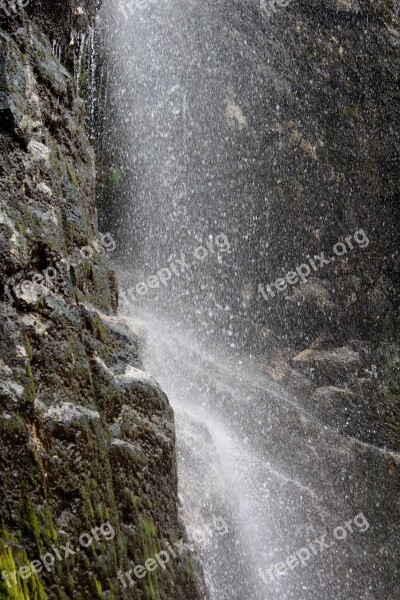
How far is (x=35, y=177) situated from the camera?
12.5ft

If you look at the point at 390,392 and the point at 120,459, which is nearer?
the point at 120,459

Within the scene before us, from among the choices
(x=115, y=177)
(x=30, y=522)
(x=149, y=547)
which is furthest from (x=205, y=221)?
(x=30, y=522)

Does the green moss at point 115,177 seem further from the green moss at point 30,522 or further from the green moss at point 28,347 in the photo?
the green moss at point 30,522

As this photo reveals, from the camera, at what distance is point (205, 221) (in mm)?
11117

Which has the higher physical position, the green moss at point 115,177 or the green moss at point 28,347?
the green moss at point 28,347

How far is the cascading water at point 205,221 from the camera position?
341 inches

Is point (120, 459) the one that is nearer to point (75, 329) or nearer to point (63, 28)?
point (75, 329)

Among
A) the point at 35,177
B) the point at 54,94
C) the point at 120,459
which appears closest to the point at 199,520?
the point at 120,459

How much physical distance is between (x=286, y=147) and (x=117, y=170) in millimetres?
3129

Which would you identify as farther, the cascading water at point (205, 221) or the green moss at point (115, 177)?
the green moss at point (115, 177)

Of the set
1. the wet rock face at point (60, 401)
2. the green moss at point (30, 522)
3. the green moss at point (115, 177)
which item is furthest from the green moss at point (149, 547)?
the green moss at point (115, 177)

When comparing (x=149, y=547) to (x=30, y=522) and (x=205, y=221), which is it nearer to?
(x=30, y=522)

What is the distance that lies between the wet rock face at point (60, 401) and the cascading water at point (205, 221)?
3.98 m

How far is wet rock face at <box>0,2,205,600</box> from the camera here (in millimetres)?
2988
